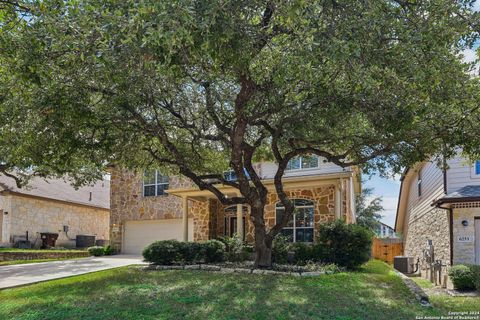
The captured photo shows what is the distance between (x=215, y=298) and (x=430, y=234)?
12.9 m

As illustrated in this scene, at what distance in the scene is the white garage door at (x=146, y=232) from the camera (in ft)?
73.9

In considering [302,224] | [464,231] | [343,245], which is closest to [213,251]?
→ [343,245]

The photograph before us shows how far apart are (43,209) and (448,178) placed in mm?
22477

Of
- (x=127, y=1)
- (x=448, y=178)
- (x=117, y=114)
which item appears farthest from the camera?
(x=448, y=178)

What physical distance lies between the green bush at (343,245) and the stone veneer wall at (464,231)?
2.99 meters

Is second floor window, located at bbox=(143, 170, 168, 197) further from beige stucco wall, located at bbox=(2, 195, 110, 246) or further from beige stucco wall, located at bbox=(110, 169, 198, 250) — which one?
beige stucco wall, located at bbox=(2, 195, 110, 246)

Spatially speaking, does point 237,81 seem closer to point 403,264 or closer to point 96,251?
point 403,264

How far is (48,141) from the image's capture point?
10.6 meters

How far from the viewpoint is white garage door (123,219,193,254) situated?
73.9 ft

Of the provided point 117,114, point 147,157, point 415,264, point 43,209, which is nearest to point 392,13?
point 117,114

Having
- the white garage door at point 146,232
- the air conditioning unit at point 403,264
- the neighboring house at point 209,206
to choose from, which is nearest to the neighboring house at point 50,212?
the neighboring house at point 209,206

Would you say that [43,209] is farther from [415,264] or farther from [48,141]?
[415,264]

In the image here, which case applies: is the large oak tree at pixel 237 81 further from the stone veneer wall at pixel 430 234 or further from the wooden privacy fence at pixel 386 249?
the wooden privacy fence at pixel 386 249

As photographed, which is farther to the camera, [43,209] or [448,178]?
[43,209]
